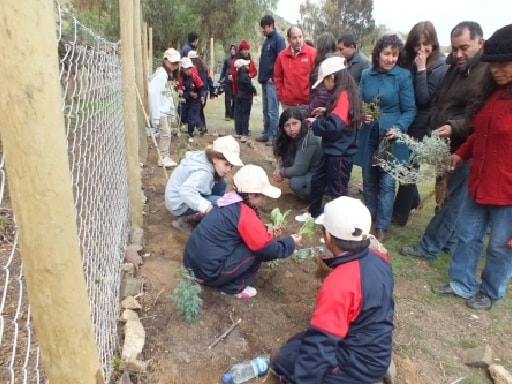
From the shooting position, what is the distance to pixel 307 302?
327 cm

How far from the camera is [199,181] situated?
3.95m

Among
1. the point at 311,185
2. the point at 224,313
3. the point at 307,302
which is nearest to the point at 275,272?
the point at 307,302

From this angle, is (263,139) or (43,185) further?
(263,139)

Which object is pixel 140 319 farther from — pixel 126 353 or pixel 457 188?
pixel 457 188

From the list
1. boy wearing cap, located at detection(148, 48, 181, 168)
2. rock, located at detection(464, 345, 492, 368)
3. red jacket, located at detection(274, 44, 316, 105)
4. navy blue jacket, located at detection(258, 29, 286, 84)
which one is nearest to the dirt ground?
rock, located at detection(464, 345, 492, 368)

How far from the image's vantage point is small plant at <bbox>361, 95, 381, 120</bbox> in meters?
4.31

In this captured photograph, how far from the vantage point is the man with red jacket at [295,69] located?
653cm

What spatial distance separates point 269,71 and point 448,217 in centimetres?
469

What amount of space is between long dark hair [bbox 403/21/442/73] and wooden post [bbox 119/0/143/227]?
2473mm

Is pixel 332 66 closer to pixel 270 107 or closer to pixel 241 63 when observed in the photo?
pixel 270 107

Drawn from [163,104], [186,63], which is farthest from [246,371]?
[186,63]

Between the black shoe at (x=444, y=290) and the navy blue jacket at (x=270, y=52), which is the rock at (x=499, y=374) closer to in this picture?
the black shoe at (x=444, y=290)

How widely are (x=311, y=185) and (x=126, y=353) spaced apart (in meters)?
2.81

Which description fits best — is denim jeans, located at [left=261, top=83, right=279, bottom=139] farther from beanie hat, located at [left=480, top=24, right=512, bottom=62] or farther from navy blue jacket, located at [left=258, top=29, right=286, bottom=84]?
beanie hat, located at [left=480, top=24, right=512, bottom=62]
